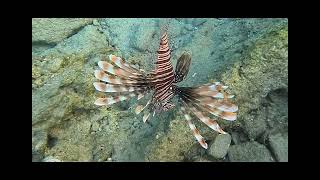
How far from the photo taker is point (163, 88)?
383cm

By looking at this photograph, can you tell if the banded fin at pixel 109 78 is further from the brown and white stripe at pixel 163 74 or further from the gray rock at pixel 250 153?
the gray rock at pixel 250 153

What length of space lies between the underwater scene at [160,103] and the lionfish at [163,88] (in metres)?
0.01

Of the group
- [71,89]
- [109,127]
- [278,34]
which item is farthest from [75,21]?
[278,34]

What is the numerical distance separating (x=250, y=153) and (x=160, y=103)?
1.27 m

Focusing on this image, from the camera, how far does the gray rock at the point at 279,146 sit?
3906mm

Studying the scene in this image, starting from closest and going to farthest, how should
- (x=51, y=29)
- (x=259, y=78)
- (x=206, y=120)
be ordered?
(x=206, y=120), (x=259, y=78), (x=51, y=29)

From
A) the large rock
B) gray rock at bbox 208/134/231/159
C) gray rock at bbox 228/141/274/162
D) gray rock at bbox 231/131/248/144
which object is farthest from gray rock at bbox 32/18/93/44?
gray rock at bbox 228/141/274/162

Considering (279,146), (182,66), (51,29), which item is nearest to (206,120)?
(182,66)

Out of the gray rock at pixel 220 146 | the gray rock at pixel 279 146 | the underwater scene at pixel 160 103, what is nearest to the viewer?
the underwater scene at pixel 160 103

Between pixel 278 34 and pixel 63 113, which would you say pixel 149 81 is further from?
pixel 278 34

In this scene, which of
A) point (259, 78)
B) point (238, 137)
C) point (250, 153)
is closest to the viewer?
point (259, 78)

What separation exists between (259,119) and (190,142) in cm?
89

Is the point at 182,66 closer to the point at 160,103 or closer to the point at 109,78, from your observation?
the point at 160,103

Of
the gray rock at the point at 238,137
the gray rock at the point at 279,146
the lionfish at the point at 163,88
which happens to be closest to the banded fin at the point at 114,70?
the lionfish at the point at 163,88
